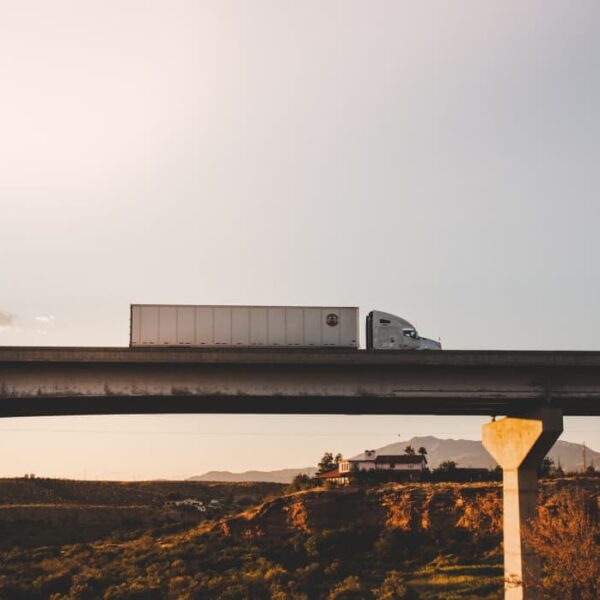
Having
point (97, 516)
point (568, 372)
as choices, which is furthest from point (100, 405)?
point (97, 516)

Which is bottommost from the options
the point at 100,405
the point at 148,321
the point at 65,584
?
the point at 65,584

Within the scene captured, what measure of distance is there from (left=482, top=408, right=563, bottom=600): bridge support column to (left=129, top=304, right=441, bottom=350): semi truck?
849cm

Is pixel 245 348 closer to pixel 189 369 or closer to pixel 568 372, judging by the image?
pixel 189 369

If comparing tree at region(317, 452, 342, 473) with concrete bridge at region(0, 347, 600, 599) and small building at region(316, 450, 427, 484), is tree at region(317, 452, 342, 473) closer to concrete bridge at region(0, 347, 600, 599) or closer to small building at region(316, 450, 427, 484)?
small building at region(316, 450, 427, 484)

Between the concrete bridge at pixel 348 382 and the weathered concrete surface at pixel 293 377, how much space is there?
0.04 meters

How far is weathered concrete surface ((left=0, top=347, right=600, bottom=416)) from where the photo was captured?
38156 mm

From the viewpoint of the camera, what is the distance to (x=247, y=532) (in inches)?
2955

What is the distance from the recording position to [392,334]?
144 ft

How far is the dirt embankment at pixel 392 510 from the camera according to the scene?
7262cm

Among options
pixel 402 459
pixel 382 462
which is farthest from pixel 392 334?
pixel 382 462

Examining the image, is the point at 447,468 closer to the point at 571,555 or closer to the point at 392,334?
the point at 392,334

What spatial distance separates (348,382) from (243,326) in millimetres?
5718

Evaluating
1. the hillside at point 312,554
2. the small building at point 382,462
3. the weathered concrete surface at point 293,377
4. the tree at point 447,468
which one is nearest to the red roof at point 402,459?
the small building at point 382,462

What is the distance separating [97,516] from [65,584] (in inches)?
1607
